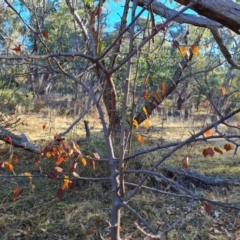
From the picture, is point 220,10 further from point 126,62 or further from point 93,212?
point 93,212

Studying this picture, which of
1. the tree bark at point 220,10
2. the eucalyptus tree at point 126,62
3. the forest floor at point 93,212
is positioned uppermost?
the tree bark at point 220,10

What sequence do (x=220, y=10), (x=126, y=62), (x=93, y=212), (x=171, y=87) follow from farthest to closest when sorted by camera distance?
(x=171, y=87)
(x=93, y=212)
(x=220, y=10)
(x=126, y=62)

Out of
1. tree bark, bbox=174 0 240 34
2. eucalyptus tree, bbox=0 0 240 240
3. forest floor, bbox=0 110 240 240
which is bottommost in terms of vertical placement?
forest floor, bbox=0 110 240 240

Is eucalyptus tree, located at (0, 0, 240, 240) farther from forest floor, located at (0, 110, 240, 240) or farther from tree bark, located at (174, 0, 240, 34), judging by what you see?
forest floor, located at (0, 110, 240, 240)

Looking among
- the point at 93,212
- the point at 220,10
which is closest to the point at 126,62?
the point at 220,10

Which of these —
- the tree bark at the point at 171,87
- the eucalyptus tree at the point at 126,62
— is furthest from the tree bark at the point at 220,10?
the tree bark at the point at 171,87

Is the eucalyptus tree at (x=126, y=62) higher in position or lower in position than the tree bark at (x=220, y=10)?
lower

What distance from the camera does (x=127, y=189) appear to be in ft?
8.71

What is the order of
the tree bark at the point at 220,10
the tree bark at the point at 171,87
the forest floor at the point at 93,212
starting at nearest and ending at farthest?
the tree bark at the point at 171,87, the tree bark at the point at 220,10, the forest floor at the point at 93,212

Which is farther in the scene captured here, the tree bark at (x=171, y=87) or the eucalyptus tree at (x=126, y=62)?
the tree bark at (x=171, y=87)

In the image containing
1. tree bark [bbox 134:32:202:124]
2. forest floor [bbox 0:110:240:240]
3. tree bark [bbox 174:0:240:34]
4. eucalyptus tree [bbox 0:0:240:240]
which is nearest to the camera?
eucalyptus tree [bbox 0:0:240:240]

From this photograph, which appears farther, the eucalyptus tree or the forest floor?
the forest floor

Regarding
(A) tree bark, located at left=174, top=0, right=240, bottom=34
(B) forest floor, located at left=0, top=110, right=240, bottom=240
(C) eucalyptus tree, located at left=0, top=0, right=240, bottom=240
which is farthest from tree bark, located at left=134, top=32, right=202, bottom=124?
(B) forest floor, located at left=0, top=110, right=240, bottom=240

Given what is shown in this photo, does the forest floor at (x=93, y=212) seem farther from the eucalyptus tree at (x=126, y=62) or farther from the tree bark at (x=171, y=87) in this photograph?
the tree bark at (x=171, y=87)
